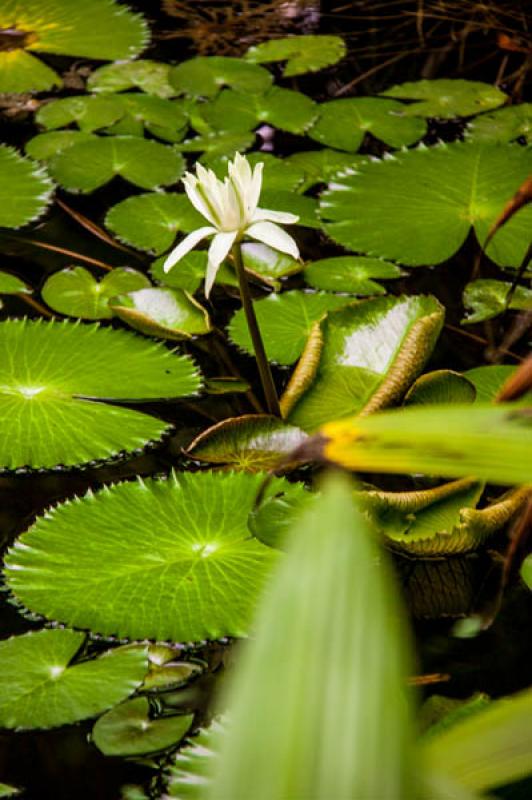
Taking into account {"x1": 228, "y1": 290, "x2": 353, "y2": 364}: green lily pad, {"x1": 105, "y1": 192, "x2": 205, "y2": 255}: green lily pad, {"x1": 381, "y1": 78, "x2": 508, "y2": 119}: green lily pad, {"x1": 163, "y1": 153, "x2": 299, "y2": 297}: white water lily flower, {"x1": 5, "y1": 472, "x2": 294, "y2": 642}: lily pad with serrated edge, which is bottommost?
{"x1": 5, "y1": 472, "x2": 294, "y2": 642}: lily pad with serrated edge

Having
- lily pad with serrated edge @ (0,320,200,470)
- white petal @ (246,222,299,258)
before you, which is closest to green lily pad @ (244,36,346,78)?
lily pad with serrated edge @ (0,320,200,470)

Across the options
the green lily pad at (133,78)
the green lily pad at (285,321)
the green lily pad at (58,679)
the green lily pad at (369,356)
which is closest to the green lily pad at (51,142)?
the green lily pad at (133,78)

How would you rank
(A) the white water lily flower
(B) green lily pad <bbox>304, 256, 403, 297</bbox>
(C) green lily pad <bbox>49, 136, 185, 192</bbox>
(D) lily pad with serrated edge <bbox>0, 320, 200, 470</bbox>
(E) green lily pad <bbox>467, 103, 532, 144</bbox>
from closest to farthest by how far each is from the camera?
(A) the white water lily flower → (D) lily pad with serrated edge <bbox>0, 320, 200, 470</bbox> → (B) green lily pad <bbox>304, 256, 403, 297</bbox> → (C) green lily pad <bbox>49, 136, 185, 192</bbox> → (E) green lily pad <bbox>467, 103, 532, 144</bbox>

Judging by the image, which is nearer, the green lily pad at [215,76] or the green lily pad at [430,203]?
the green lily pad at [430,203]

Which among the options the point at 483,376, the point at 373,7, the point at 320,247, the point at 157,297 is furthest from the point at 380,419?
the point at 373,7

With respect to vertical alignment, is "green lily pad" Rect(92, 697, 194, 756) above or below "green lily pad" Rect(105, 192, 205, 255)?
below

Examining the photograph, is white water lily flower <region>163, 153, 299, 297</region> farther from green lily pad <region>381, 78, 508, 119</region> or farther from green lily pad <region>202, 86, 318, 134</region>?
green lily pad <region>381, 78, 508, 119</region>

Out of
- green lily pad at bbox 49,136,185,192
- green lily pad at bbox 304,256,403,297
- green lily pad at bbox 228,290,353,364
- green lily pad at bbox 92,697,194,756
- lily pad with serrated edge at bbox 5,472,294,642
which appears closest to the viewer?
green lily pad at bbox 92,697,194,756

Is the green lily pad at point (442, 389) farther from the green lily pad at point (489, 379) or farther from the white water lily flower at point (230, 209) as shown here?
the white water lily flower at point (230, 209)
